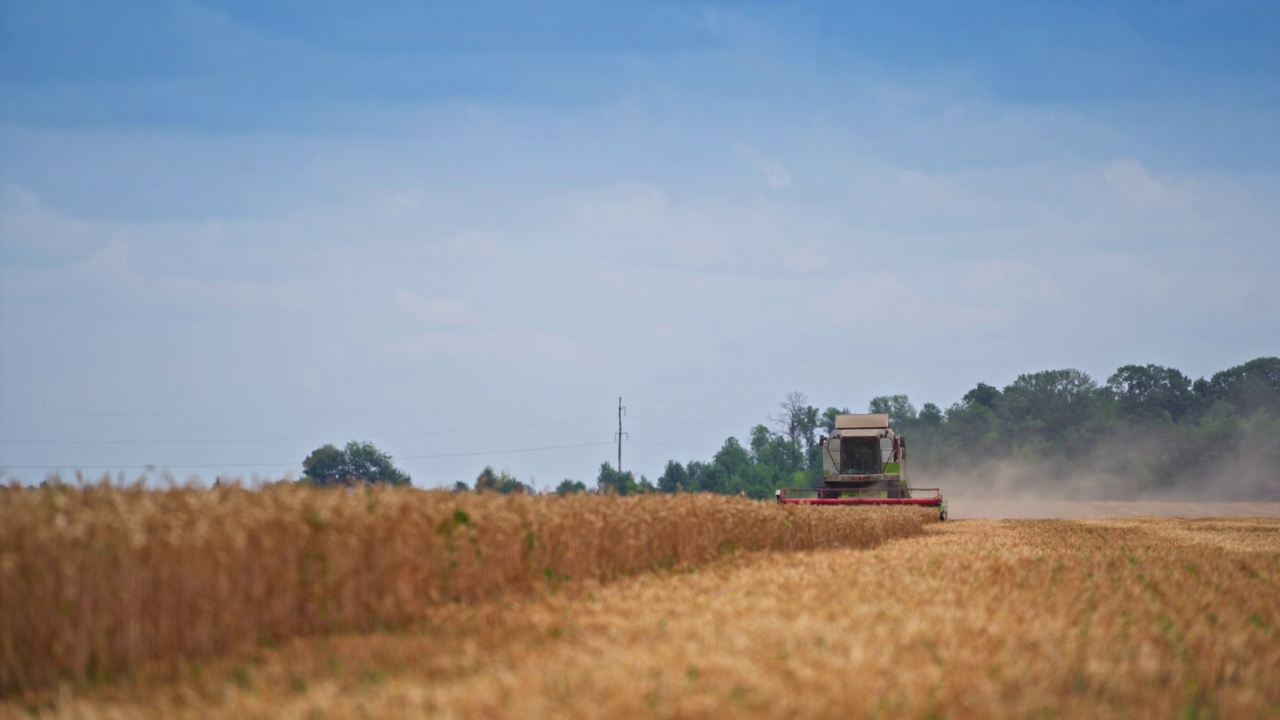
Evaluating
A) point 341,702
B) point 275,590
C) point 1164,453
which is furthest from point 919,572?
point 1164,453

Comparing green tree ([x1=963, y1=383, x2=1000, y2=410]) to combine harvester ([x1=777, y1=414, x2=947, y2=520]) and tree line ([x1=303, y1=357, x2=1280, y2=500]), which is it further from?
combine harvester ([x1=777, y1=414, x2=947, y2=520])

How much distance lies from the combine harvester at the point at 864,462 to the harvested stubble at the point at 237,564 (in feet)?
69.3

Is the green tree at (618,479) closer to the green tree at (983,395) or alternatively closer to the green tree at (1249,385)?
the green tree at (983,395)

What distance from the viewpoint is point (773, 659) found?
7316 millimetres

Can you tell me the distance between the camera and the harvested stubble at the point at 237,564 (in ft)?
24.2

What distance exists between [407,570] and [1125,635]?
20.3 feet

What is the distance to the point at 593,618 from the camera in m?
9.51

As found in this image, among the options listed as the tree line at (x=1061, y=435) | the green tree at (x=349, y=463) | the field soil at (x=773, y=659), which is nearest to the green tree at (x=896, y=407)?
the tree line at (x=1061, y=435)

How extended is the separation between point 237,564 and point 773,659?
4.14m

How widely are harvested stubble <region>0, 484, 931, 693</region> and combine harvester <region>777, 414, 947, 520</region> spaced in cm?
2112

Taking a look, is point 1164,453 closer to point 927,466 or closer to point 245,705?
point 927,466

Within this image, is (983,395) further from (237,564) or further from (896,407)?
(237,564)

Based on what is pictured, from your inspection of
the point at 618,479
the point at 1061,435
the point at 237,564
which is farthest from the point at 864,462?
the point at 1061,435

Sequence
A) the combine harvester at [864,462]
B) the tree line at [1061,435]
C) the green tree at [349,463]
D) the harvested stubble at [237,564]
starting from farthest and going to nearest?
the green tree at [349,463] < the tree line at [1061,435] < the combine harvester at [864,462] < the harvested stubble at [237,564]
